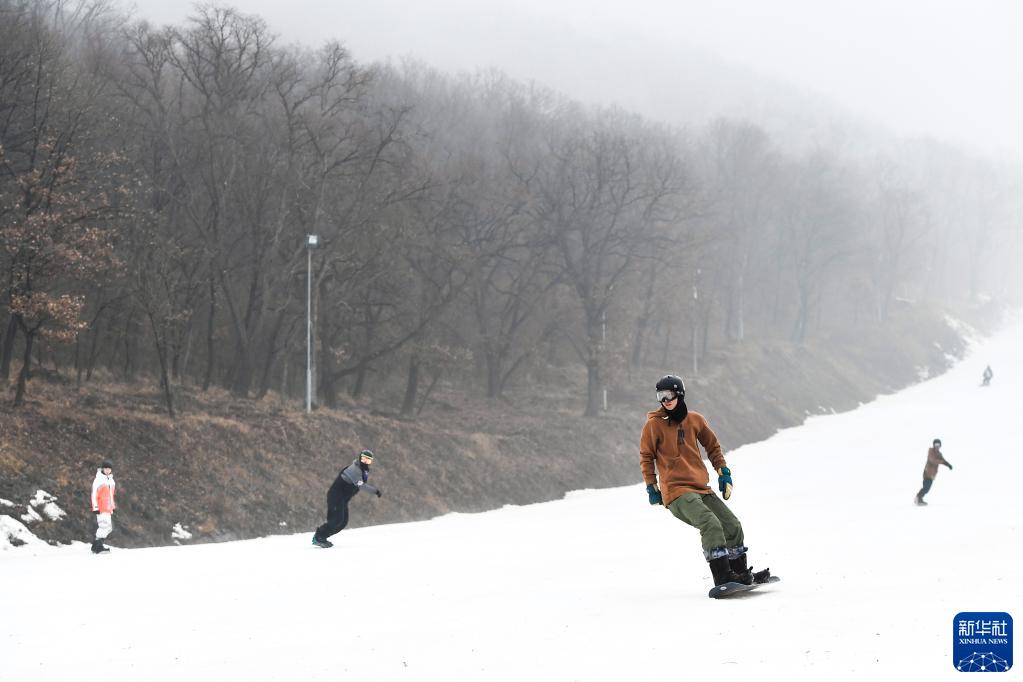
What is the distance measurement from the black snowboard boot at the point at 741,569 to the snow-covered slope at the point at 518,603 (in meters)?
0.32

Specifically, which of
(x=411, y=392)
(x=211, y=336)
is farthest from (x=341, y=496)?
(x=411, y=392)

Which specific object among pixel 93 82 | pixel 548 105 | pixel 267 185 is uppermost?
pixel 548 105

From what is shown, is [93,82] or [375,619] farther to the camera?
[93,82]

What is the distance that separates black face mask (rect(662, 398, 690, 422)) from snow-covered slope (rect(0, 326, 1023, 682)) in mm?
1903

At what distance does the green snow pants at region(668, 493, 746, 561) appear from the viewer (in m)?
10.5

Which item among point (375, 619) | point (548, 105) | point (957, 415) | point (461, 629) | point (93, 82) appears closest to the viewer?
point (461, 629)

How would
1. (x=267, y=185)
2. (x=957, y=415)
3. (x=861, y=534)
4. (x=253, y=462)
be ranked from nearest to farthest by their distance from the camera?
(x=861, y=534) → (x=253, y=462) → (x=267, y=185) → (x=957, y=415)

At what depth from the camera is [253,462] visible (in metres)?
29.3

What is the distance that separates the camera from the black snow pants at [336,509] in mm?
18672

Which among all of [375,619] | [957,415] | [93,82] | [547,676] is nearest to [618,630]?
[547,676]

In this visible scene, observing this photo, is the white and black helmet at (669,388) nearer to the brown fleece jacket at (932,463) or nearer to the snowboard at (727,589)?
the snowboard at (727,589)

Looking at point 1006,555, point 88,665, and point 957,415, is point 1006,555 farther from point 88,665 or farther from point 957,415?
point 957,415

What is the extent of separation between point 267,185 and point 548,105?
70.0m

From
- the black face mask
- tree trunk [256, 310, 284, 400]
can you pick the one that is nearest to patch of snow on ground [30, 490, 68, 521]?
the black face mask
